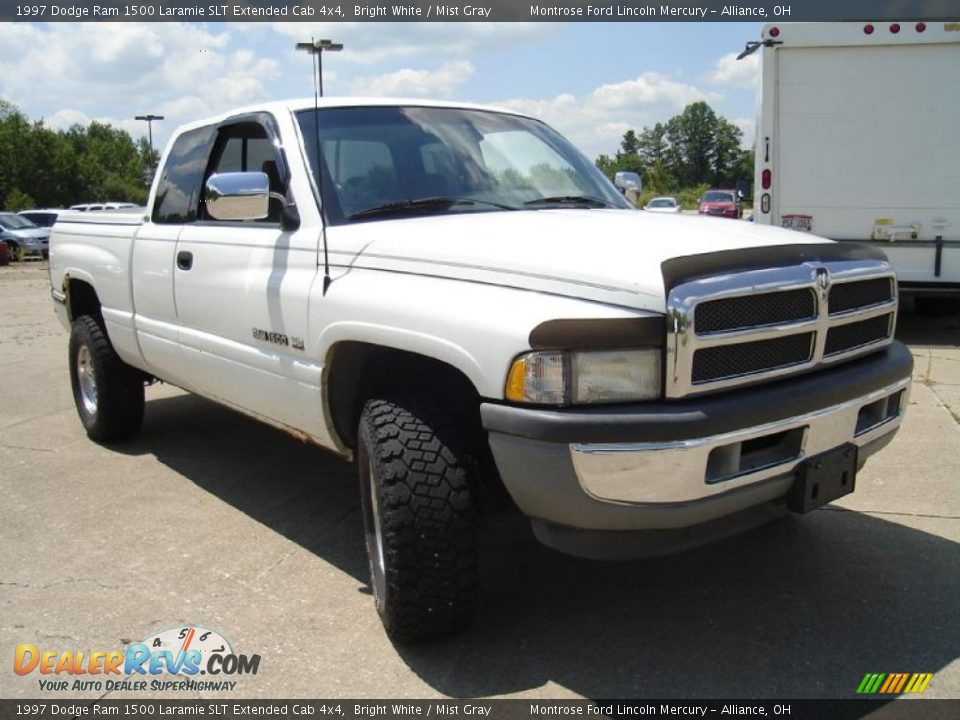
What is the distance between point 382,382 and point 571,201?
1252 millimetres

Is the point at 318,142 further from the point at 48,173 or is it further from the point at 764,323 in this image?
the point at 48,173

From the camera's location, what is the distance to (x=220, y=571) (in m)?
3.79

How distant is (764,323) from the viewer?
2762 millimetres

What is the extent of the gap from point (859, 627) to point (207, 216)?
355 cm

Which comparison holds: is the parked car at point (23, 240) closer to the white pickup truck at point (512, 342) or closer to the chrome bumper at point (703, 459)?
the white pickup truck at point (512, 342)

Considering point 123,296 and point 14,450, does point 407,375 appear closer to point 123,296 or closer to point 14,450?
point 123,296

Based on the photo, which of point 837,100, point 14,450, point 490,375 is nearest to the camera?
point 490,375

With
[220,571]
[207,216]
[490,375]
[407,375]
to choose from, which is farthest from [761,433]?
[207,216]

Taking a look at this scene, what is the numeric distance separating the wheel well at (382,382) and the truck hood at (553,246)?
341mm

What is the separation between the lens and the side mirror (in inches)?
139

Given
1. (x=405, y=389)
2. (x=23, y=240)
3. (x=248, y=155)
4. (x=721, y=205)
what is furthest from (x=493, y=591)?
(x=721, y=205)

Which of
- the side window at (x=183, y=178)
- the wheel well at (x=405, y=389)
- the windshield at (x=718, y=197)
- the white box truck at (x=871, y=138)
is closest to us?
the wheel well at (x=405, y=389)

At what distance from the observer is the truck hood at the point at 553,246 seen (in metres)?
2.62

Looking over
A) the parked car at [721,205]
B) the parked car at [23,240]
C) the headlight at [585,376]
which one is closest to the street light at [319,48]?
the headlight at [585,376]
